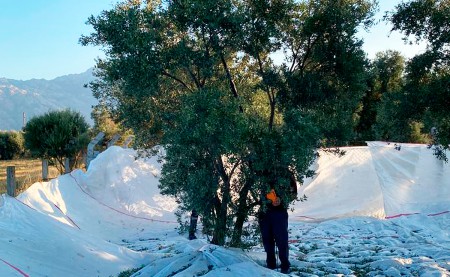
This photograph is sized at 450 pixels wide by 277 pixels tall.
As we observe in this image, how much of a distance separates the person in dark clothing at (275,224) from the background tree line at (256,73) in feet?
0.71

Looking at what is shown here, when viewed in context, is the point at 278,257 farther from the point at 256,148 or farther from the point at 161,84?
the point at 161,84

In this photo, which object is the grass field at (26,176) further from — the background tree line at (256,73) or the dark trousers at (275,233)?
the dark trousers at (275,233)

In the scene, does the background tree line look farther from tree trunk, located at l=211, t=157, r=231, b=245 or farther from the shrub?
the shrub

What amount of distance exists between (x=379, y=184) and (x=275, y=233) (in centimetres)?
890

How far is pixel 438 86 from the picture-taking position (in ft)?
24.8

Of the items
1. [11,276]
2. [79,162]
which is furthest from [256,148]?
[79,162]

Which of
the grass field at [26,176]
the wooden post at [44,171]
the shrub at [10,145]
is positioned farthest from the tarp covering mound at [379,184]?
the shrub at [10,145]

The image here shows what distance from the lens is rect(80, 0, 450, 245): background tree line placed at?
7098 mm

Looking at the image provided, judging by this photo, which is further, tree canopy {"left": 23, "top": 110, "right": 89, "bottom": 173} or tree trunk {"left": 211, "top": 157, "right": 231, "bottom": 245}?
tree canopy {"left": 23, "top": 110, "right": 89, "bottom": 173}

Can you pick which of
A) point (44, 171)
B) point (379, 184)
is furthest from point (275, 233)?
point (44, 171)

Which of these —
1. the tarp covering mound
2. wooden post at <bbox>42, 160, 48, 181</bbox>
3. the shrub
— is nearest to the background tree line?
the tarp covering mound

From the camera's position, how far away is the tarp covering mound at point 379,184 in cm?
1503

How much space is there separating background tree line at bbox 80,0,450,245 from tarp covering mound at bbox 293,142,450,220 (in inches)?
272

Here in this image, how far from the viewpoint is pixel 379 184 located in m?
15.9
